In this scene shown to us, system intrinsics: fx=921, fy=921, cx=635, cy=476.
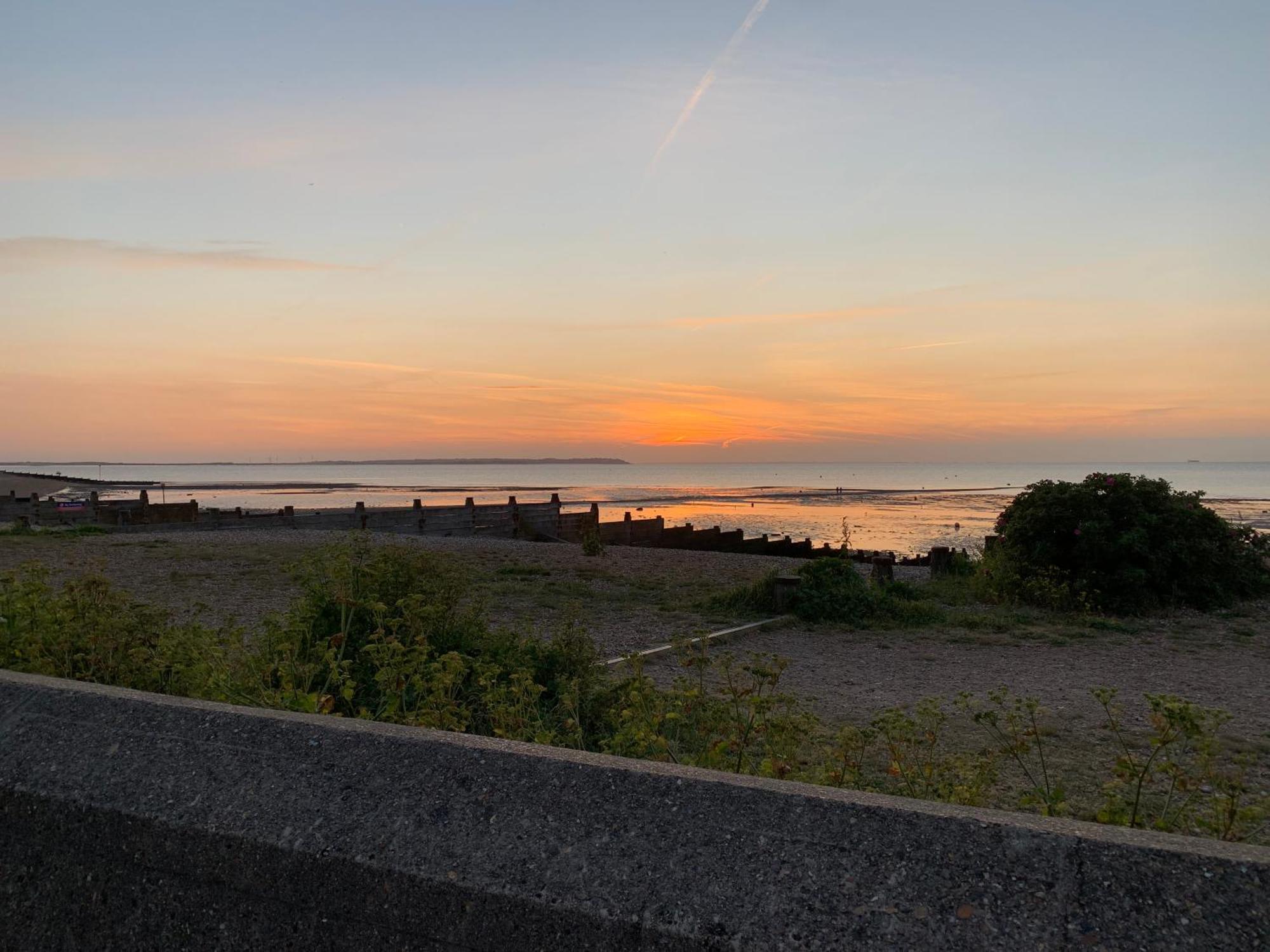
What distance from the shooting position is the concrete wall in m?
1.58

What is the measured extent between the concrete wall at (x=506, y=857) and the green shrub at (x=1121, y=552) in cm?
1100

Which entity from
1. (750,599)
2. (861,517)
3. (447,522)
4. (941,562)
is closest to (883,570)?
(750,599)

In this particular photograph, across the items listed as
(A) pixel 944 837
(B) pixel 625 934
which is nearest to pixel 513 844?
(B) pixel 625 934

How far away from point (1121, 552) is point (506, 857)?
1194 cm

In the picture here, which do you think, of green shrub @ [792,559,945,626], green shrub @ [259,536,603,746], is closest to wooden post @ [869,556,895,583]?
green shrub @ [792,559,945,626]

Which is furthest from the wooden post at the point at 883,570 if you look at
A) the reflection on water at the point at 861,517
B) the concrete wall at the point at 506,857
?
the reflection on water at the point at 861,517

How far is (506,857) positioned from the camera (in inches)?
71.7

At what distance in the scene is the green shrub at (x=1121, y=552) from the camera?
38.4ft

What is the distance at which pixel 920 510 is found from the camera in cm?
5331

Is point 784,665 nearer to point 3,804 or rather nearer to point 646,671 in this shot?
point 3,804

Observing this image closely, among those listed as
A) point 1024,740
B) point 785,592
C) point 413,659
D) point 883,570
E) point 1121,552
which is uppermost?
point 413,659

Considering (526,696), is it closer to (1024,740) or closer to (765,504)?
(1024,740)

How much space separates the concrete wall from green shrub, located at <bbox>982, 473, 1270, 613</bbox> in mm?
10997

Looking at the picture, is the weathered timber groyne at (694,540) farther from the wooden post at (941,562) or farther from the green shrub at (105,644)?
the green shrub at (105,644)
